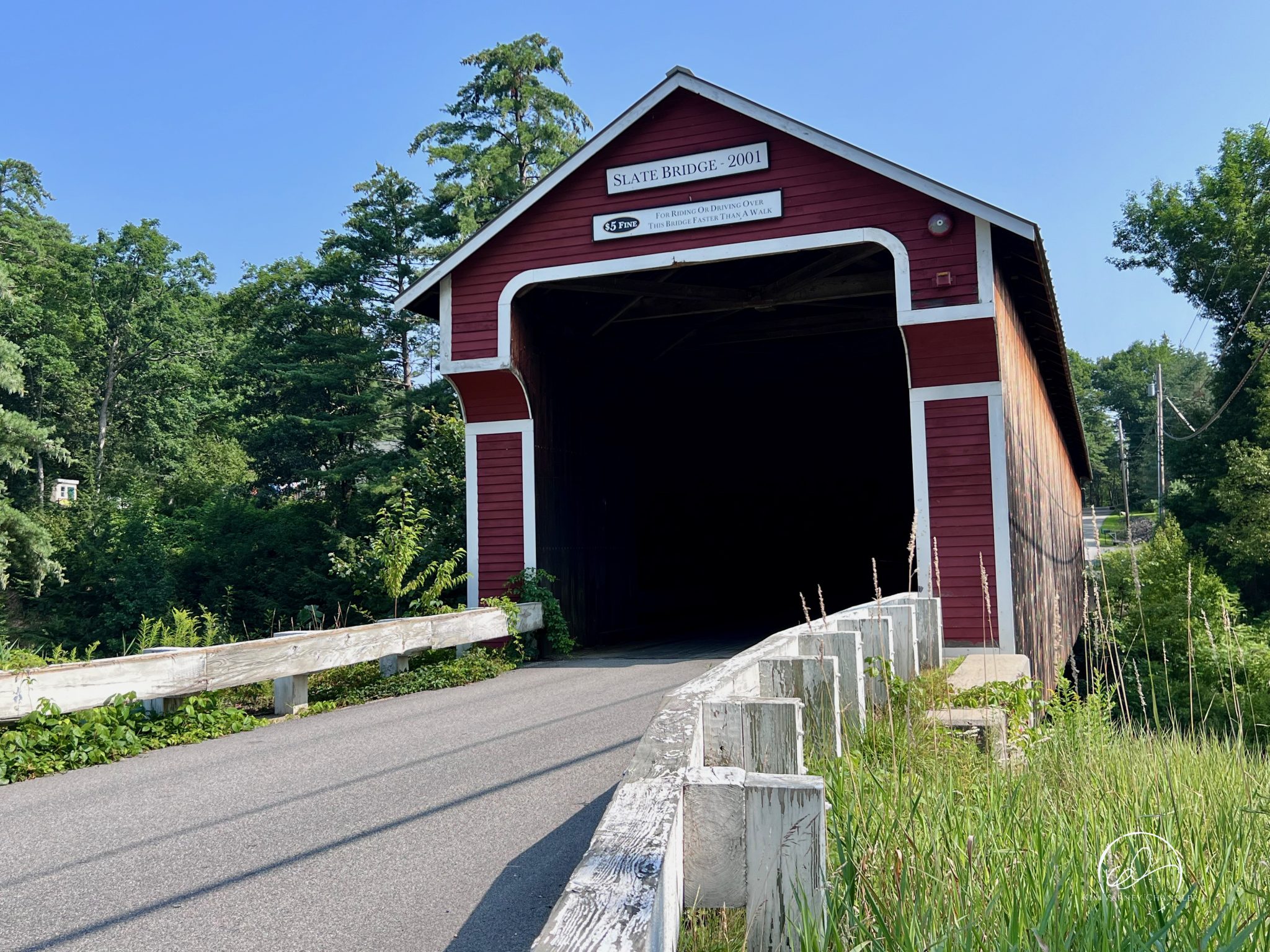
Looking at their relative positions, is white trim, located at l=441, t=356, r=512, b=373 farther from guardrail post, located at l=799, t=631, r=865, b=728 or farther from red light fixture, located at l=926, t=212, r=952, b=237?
guardrail post, located at l=799, t=631, r=865, b=728

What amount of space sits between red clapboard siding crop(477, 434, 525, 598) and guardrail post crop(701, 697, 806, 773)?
30.2 feet

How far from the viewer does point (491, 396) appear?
11.9m

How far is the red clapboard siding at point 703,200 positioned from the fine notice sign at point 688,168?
64mm

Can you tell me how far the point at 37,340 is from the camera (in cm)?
3547

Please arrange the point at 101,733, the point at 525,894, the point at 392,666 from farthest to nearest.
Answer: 1. the point at 392,666
2. the point at 101,733
3. the point at 525,894

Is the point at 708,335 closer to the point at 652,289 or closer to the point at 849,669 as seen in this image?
the point at 652,289

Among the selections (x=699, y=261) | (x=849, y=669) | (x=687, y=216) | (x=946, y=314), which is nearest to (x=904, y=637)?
(x=849, y=669)

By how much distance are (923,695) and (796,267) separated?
9.50 metres

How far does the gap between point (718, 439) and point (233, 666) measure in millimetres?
15124

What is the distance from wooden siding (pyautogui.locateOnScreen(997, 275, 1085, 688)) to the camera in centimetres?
1088

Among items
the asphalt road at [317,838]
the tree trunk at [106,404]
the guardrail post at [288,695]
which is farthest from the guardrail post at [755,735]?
the tree trunk at [106,404]

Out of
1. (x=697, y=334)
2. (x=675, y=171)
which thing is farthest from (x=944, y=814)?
(x=697, y=334)

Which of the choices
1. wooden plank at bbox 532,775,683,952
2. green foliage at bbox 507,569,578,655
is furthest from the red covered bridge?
wooden plank at bbox 532,775,683,952

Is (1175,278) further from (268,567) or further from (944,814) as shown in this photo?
(944,814)
